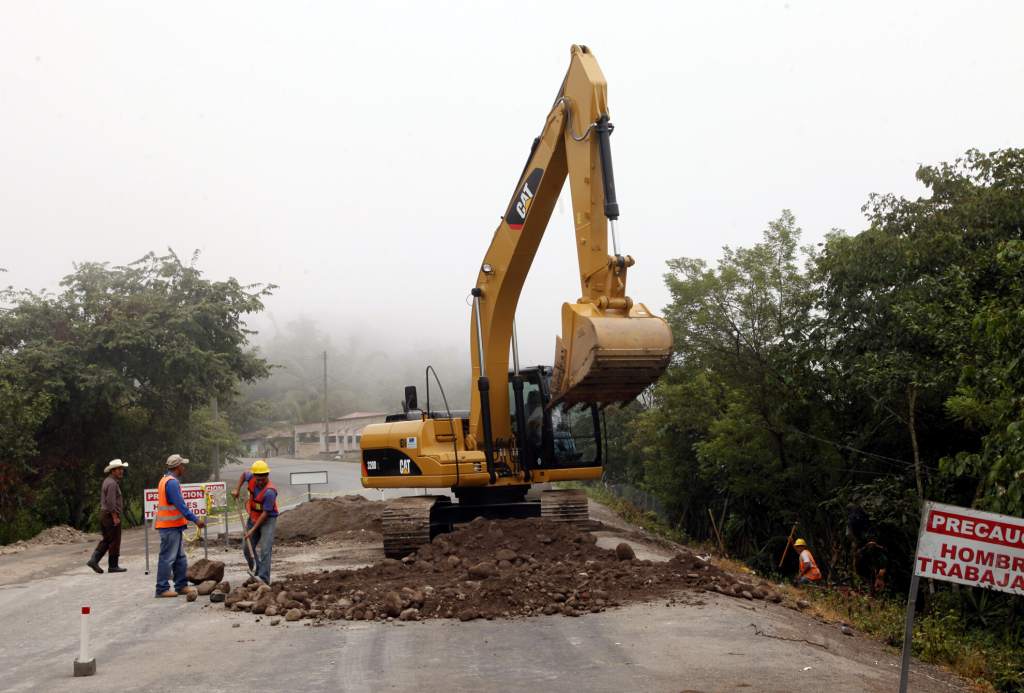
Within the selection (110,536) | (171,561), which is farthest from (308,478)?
(171,561)

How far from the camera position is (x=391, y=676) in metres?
8.30

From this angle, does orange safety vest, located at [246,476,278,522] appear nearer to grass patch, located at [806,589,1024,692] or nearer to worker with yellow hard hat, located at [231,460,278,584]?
worker with yellow hard hat, located at [231,460,278,584]

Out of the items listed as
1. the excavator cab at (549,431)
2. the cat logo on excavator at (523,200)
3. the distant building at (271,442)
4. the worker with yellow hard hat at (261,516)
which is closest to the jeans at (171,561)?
the worker with yellow hard hat at (261,516)

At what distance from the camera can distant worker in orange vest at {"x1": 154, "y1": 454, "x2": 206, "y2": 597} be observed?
12.5m

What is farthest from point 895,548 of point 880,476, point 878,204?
point 878,204

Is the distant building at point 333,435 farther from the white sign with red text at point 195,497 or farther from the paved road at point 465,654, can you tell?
the paved road at point 465,654

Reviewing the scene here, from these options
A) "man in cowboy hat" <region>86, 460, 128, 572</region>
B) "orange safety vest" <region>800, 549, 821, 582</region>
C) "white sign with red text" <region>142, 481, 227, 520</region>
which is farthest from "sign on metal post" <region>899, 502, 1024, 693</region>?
"man in cowboy hat" <region>86, 460, 128, 572</region>

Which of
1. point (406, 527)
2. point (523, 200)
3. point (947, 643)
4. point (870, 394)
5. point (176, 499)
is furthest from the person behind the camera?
point (870, 394)

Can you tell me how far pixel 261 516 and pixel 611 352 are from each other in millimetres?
5479

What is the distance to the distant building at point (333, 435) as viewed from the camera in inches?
4107

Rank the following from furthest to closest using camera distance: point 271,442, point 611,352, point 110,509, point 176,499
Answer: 1. point 271,442
2. point 110,509
3. point 176,499
4. point 611,352

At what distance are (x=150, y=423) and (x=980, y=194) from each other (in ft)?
73.5

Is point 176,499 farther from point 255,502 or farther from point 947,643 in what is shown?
point 947,643

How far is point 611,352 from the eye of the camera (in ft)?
32.8
